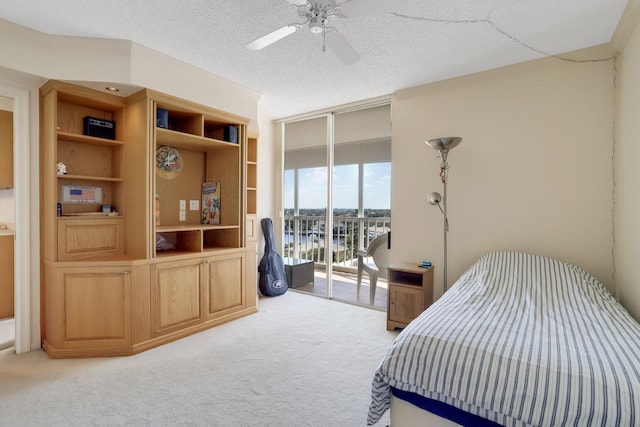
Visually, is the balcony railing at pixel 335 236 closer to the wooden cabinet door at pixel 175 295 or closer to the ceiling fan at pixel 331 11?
the wooden cabinet door at pixel 175 295

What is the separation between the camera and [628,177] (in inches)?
83.3

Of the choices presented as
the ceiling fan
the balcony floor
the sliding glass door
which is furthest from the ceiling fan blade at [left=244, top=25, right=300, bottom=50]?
the balcony floor

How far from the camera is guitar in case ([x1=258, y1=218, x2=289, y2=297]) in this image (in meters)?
4.11

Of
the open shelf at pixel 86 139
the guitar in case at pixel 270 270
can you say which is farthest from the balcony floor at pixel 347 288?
the open shelf at pixel 86 139

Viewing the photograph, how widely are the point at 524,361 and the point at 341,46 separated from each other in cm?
181

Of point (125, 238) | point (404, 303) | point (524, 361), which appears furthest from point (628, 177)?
point (125, 238)

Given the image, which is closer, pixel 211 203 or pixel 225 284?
pixel 225 284

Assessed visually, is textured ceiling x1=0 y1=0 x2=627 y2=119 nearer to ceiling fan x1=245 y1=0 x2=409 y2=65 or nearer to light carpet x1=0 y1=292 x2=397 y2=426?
ceiling fan x1=245 y1=0 x2=409 y2=65

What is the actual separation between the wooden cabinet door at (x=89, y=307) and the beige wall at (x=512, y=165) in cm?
261

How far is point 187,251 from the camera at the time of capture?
10.1 ft

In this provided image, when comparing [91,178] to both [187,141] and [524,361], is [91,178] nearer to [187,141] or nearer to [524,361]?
[187,141]

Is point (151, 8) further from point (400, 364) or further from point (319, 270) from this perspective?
point (319, 270)

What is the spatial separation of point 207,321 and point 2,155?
2819 mm

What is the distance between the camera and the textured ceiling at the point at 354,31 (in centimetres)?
196
